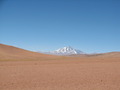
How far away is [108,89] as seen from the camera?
11.3 metres

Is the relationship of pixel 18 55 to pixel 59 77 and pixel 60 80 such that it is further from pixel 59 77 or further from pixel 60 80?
pixel 60 80

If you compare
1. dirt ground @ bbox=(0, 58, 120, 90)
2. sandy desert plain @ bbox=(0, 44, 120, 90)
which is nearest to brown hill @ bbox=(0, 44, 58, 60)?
sandy desert plain @ bbox=(0, 44, 120, 90)

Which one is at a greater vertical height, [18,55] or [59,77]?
[18,55]

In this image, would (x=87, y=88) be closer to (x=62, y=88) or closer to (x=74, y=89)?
(x=74, y=89)

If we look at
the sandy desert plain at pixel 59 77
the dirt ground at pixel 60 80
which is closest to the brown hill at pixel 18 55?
the sandy desert plain at pixel 59 77

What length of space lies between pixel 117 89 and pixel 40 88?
206 inches

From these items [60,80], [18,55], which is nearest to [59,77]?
[60,80]

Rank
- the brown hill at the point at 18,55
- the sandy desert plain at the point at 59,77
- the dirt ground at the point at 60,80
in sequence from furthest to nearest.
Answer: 1. the brown hill at the point at 18,55
2. the sandy desert plain at the point at 59,77
3. the dirt ground at the point at 60,80

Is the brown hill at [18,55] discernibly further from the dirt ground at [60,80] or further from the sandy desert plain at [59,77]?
the dirt ground at [60,80]

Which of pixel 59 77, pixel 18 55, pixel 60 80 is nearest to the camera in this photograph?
pixel 60 80

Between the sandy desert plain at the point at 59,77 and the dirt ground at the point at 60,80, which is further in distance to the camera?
the sandy desert plain at the point at 59,77

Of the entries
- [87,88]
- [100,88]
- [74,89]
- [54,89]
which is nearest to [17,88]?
[54,89]

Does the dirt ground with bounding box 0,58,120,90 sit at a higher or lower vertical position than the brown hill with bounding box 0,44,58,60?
lower

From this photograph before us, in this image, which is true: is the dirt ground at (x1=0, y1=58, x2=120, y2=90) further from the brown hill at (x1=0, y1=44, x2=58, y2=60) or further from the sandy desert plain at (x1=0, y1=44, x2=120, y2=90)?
the brown hill at (x1=0, y1=44, x2=58, y2=60)
